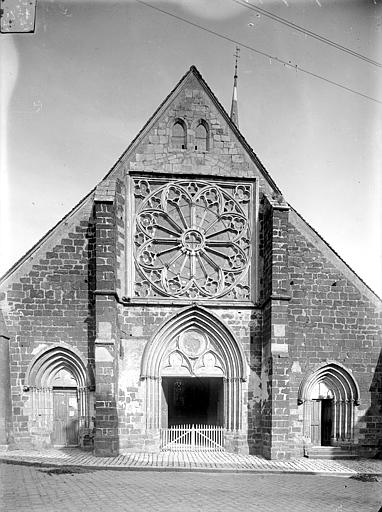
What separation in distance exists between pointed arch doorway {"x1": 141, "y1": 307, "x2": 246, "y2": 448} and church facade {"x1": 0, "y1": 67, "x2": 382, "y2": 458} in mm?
39

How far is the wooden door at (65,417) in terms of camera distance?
15391 millimetres

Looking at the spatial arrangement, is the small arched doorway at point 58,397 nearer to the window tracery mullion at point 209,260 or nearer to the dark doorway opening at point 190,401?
the dark doorway opening at point 190,401

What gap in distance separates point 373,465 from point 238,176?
345 inches

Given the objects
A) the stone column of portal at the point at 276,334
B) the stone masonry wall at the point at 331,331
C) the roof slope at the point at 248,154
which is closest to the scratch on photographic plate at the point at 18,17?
the roof slope at the point at 248,154

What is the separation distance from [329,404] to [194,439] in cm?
407

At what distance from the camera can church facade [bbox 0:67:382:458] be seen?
15000 mm

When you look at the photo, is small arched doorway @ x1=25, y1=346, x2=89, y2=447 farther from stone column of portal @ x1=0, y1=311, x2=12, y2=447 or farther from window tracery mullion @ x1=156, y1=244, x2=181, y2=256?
window tracery mullion @ x1=156, y1=244, x2=181, y2=256

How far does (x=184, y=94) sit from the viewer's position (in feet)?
54.1

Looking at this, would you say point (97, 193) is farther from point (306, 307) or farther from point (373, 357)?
point (373, 357)

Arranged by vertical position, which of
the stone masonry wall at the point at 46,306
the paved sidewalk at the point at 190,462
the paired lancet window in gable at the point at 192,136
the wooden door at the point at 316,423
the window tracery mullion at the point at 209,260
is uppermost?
the paired lancet window in gable at the point at 192,136

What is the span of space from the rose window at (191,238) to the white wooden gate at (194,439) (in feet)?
12.5

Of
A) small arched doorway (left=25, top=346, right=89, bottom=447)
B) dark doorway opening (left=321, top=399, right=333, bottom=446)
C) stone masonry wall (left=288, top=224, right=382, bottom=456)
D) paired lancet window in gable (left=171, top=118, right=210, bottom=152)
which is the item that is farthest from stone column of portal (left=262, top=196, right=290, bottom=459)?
small arched doorway (left=25, top=346, right=89, bottom=447)

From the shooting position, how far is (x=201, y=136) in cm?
1656

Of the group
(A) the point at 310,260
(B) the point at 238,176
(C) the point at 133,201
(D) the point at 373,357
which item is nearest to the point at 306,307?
(A) the point at 310,260
